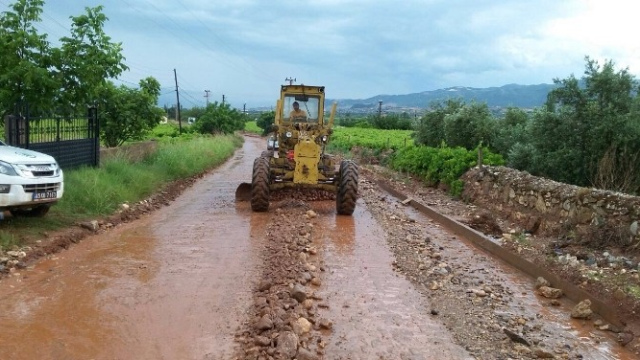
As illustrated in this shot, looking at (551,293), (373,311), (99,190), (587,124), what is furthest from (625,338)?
(99,190)

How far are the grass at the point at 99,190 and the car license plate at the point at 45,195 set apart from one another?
59 cm

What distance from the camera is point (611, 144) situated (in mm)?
13312

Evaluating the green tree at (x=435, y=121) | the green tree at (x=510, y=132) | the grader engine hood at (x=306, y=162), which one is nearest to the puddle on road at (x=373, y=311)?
the grader engine hood at (x=306, y=162)

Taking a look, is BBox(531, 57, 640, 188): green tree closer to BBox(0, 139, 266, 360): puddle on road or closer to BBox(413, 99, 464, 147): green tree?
BBox(0, 139, 266, 360): puddle on road

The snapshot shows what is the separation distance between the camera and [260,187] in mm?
12766

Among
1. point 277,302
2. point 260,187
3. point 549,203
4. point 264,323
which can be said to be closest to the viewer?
point 264,323

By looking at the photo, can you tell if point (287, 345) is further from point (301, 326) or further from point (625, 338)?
point (625, 338)

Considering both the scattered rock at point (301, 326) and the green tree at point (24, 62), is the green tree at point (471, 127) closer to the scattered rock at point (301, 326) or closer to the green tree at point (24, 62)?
the green tree at point (24, 62)

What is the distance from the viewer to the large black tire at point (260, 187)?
12.8 metres

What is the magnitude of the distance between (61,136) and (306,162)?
5.69m

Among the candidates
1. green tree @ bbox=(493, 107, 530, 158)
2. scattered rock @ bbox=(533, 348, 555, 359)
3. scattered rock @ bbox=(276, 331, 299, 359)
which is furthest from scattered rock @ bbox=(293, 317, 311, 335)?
green tree @ bbox=(493, 107, 530, 158)

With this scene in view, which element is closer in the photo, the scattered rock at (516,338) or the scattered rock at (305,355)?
the scattered rock at (305,355)

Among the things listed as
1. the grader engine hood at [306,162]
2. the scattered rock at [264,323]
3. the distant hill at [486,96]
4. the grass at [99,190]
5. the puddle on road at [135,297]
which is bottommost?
Answer: the puddle on road at [135,297]

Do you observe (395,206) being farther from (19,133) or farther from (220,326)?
(220,326)
